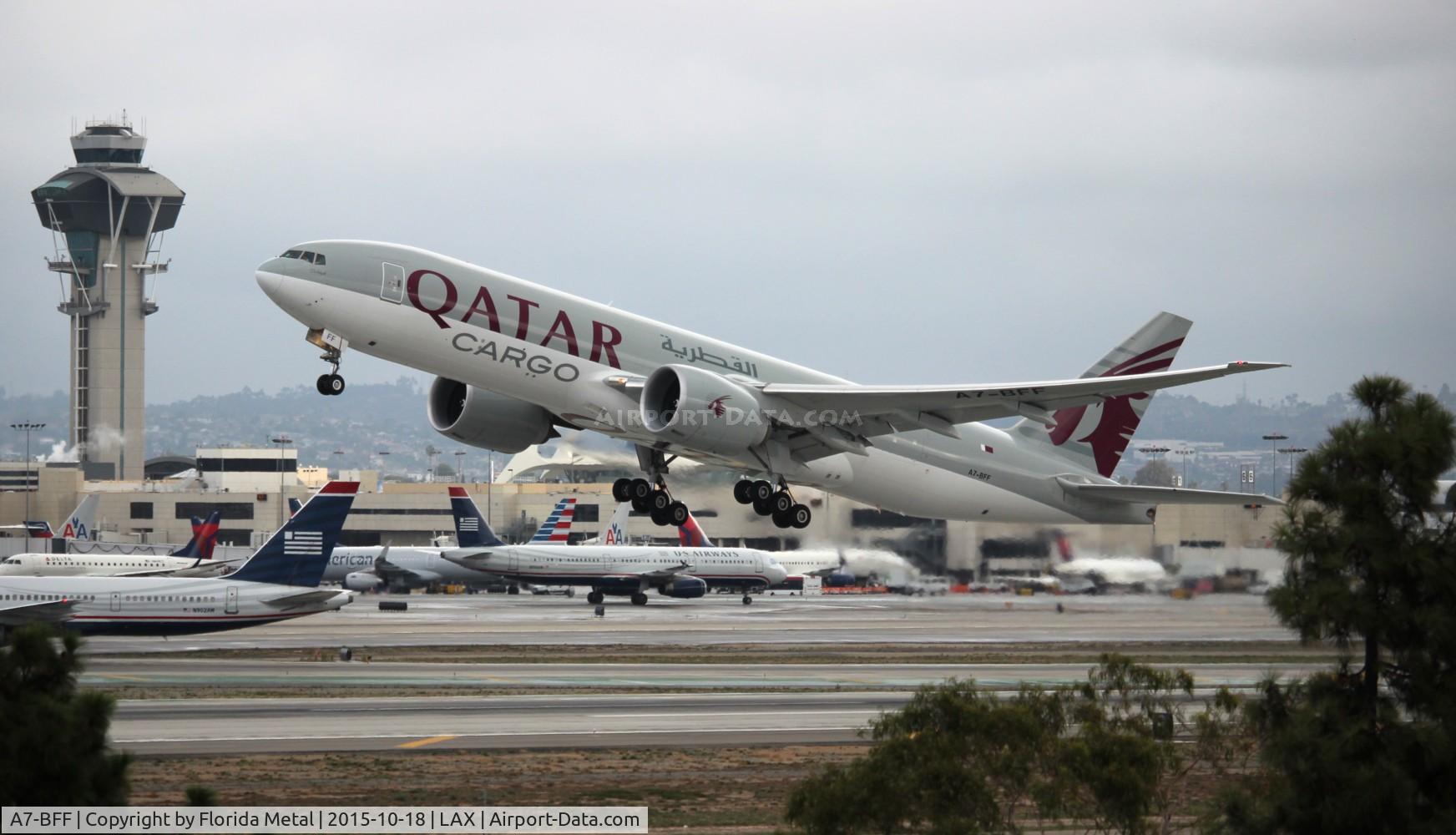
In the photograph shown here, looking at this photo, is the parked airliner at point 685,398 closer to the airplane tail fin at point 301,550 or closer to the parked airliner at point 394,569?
the airplane tail fin at point 301,550

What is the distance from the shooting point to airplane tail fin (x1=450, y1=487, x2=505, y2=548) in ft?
284

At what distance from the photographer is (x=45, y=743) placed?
14.6 m

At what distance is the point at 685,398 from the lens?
32.7 metres

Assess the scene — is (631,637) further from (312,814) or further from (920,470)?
(312,814)

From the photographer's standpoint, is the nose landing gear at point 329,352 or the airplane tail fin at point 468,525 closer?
the nose landing gear at point 329,352

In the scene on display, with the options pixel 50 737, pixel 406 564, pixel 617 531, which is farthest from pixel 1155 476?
pixel 50 737

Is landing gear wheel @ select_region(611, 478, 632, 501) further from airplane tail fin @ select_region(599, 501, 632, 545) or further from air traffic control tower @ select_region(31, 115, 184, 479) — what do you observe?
air traffic control tower @ select_region(31, 115, 184, 479)

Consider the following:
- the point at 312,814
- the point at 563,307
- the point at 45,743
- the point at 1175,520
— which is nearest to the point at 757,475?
the point at 563,307

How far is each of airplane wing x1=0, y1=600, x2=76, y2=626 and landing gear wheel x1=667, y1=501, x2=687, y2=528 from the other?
2258 cm

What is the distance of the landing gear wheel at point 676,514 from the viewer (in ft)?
→ 121

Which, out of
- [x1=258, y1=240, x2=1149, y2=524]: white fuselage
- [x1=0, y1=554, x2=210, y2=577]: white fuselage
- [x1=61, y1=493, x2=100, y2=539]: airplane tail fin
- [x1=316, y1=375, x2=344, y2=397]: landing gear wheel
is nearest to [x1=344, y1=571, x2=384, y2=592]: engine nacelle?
[x1=0, y1=554, x2=210, y2=577]: white fuselage

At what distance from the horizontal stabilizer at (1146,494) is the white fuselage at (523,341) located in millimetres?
5904

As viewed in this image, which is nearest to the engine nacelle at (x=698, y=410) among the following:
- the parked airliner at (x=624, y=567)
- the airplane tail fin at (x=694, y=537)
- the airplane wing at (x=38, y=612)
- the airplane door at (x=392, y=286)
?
the airplane door at (x=392, y=286)

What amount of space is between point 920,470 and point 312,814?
18.7 meters
